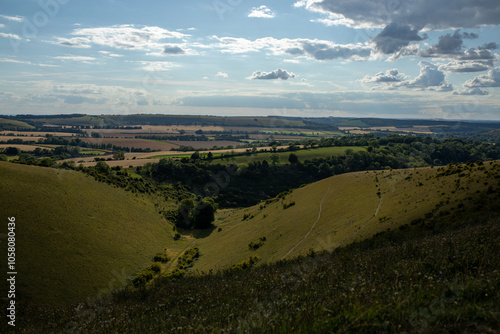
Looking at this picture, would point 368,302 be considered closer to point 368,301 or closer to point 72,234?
point 368,301

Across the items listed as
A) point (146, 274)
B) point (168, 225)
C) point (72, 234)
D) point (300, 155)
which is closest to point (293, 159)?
point (300, 155)

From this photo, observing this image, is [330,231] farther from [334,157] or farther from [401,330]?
[334,157]

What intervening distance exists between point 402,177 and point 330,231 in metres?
25.8

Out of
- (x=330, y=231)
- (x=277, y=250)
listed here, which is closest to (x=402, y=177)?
(x=330, y=231)

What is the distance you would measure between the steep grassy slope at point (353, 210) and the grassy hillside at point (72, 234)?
11.9 metres

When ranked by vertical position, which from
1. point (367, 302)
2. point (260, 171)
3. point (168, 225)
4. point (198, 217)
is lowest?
point (168, 225)

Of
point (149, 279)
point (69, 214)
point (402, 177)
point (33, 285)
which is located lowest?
point (149, 279)

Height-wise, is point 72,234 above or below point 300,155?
below

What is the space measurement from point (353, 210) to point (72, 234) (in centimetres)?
4391

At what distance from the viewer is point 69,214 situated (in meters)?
53.1

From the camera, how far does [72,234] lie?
47.7m

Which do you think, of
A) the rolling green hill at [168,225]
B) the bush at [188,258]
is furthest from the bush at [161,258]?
the bush at [188,258]

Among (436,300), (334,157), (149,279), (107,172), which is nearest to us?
(436,300)

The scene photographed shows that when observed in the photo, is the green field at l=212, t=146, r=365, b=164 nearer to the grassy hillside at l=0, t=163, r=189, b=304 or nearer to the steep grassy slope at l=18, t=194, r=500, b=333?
the grassy hillside at l=0, t=163, r=189, b=304
